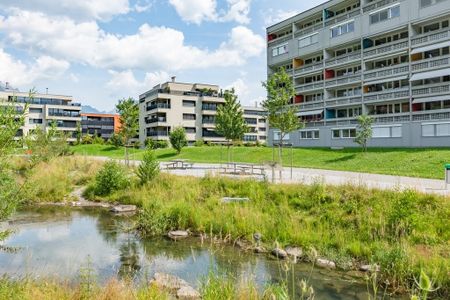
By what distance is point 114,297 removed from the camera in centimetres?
726

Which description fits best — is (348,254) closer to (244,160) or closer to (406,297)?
(406,297)

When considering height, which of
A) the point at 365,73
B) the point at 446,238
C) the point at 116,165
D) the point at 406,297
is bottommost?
the point at 406,297

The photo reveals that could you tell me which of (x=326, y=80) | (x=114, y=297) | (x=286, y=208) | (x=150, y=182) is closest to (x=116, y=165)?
(x=150, y=182)

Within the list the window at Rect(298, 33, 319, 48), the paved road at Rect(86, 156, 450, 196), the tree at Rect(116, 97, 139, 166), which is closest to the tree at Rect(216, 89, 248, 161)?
the tree at Rect(116, 97, 139, 166)

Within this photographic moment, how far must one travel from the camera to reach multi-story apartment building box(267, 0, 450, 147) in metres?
42.3

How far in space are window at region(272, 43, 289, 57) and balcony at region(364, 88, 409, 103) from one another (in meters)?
18.2

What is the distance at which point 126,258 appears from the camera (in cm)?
1280

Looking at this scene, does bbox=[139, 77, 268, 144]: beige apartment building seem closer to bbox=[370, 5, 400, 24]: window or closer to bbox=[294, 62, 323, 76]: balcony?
bbox=[294, 62, 323, 76]: balcony

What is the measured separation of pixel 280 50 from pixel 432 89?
27.5 meters

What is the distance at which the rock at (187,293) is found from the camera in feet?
29.7

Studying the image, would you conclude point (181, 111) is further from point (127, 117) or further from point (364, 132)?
point (364, 132)

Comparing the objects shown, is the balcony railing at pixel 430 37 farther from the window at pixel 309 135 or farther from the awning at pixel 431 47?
the window at pixel 309 135

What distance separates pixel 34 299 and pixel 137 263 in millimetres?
5488

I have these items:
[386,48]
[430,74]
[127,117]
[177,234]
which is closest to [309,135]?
[386,48]
